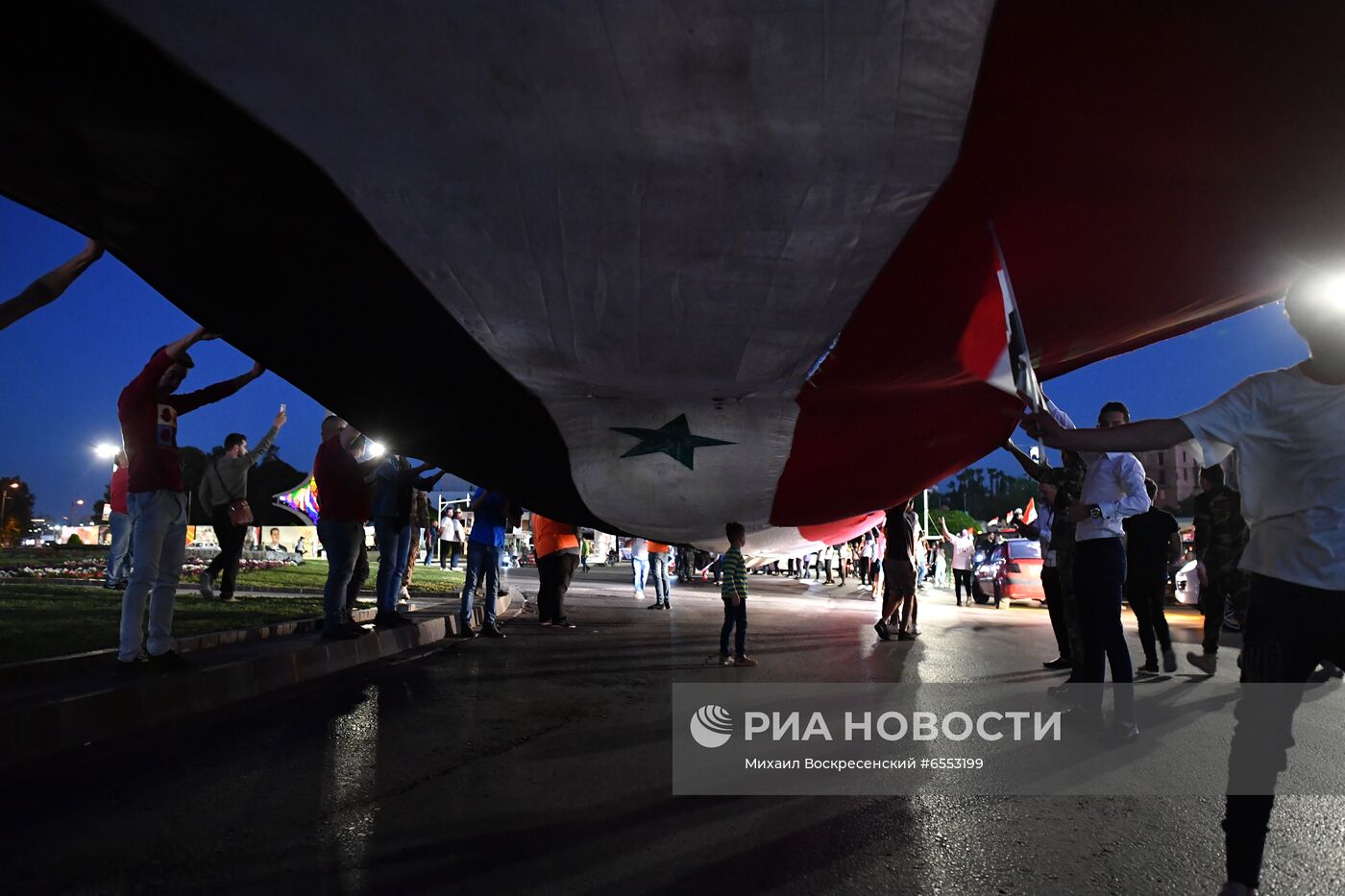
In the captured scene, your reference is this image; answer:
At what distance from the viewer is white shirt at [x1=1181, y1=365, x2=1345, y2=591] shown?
216cm

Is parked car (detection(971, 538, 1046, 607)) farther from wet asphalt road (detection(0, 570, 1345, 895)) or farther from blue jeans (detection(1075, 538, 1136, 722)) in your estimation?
wet asphalt road (detection(0, 570, 1345, 895))

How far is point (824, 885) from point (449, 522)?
17.4 m

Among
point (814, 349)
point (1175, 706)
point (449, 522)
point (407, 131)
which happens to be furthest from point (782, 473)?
point (449, 522)

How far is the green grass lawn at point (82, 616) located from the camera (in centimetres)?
571

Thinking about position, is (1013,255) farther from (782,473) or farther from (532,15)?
(532,15)

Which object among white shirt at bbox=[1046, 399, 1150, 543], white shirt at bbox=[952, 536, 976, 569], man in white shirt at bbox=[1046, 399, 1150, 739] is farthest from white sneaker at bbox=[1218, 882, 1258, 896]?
white shirt at bbox=[952, 536, 976, 569]

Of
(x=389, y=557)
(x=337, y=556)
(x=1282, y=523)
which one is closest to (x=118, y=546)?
(x=389, y=557)

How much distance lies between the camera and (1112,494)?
4.46 metres

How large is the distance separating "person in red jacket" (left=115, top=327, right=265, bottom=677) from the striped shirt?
360 centimetres

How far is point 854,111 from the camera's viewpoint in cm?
241

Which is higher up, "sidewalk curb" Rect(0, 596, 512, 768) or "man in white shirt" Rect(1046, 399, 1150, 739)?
"man in white shirt" Rect(1046, 399, 1150, 739)

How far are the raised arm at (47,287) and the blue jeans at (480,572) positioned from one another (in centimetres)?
490

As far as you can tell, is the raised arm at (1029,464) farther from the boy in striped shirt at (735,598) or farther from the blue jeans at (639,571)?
the blue jeans at (639,571)

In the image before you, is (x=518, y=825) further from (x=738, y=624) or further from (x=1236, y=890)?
(x=738, y=624)
